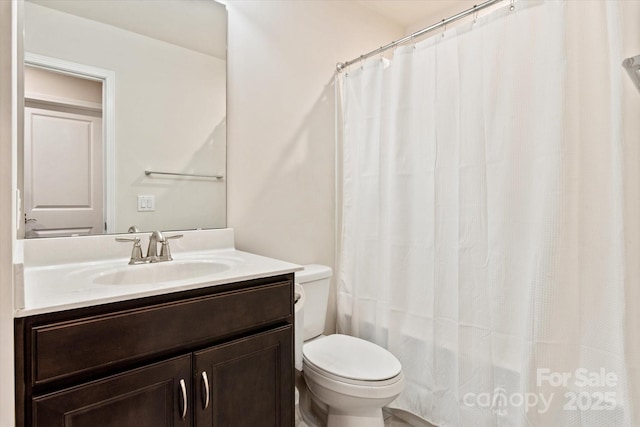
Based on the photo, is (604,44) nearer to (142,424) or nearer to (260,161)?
(260,161)

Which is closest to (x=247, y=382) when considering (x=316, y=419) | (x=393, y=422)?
(x=316, y=419)

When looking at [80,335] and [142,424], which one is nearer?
[80,335]

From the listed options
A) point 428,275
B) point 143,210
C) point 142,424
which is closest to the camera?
point 142,424

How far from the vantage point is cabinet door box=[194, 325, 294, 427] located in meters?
1.05

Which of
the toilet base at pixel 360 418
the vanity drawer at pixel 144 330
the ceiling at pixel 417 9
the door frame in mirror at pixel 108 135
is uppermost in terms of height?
the ceiling at pixel 417 9

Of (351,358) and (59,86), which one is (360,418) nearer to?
(351,358)

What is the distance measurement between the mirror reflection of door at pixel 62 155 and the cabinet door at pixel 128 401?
70 centimetres

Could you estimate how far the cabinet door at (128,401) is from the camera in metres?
0.82

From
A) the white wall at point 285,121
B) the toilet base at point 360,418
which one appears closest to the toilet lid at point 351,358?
the toilet base at point 360,418

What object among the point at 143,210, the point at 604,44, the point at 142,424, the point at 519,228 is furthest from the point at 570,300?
the point at 143,210

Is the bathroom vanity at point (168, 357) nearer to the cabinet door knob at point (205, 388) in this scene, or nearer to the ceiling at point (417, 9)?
the cabinet door knob at point (205, 388)

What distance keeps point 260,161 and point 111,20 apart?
85 cm

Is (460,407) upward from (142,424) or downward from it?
downward

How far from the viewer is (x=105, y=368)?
88cm
